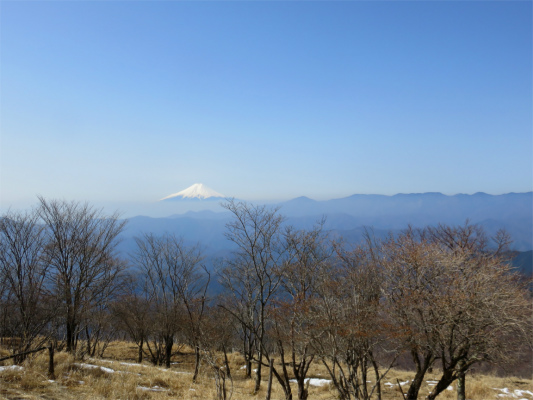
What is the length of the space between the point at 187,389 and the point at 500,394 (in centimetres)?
1641

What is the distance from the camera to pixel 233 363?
2373cm

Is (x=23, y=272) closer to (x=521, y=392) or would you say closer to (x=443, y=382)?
(x=443, y=382)

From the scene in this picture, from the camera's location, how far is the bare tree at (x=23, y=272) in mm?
14914

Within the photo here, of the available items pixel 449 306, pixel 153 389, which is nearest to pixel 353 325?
pixel 449 306

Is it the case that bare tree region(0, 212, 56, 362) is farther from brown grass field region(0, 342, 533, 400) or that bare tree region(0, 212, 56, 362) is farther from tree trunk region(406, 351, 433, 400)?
tree trunk region(406, 351, 433, 400)

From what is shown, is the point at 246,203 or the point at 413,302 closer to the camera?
the point at 413,302

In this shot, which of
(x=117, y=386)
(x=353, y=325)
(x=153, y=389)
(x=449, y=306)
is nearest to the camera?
(x=353, y=325)

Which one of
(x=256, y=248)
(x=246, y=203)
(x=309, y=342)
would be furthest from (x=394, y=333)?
(x=246, y=203)

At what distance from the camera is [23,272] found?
51.8ft

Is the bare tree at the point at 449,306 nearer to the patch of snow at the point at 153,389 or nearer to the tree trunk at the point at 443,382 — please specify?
the tree trunk at the point at 443,382

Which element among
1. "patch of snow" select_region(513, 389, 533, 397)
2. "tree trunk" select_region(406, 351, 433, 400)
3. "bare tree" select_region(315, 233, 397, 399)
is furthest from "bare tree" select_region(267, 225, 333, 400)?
"patch of snow" select_region(513, 389, 533, 397)

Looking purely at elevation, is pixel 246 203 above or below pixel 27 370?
above

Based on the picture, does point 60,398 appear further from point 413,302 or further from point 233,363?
point 233,363

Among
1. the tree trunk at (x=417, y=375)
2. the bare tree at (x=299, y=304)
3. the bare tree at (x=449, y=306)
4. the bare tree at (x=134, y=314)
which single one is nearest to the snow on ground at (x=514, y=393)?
the bare tree at (x=449, y=306)
